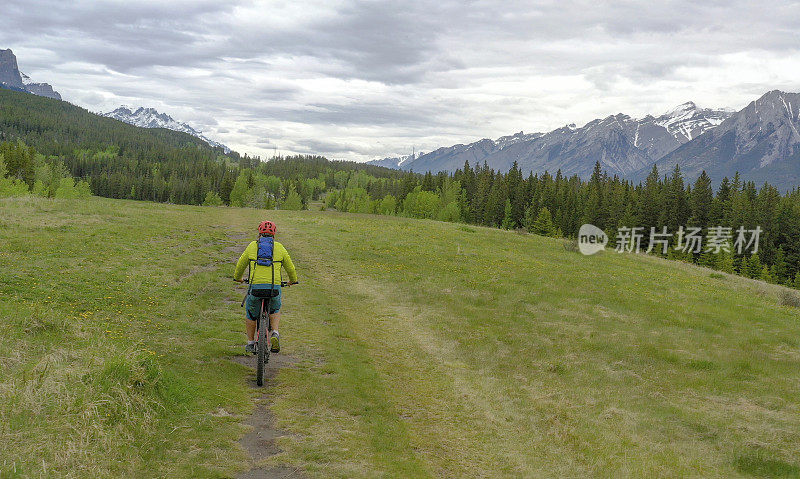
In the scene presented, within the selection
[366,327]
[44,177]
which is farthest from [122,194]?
[366,327]

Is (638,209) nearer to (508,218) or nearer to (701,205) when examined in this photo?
(701,205)

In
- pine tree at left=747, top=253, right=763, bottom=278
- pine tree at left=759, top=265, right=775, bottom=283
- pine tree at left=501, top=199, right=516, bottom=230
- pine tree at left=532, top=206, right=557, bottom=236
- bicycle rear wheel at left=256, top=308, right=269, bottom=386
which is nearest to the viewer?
bicycle rear wheel at left=256, top=308, right=269, bottom=386

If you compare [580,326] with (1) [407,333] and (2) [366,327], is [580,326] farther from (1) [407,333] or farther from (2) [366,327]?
(2) [366,327]

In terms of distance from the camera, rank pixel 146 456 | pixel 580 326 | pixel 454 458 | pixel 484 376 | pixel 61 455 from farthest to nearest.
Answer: pixel 580 326, pixel 484 376, pixel 454 458, pixel 146 456, pixel 61 455

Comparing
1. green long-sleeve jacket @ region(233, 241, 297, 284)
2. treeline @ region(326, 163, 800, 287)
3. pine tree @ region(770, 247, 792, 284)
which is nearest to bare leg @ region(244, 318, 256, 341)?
green long-sleeve jacket @ region(233, 241, 297, 284)

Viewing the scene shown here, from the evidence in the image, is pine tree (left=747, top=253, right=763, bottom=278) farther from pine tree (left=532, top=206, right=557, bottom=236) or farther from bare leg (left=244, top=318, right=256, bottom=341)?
bare leg (left=244, top=318, right=256, bottom=341)

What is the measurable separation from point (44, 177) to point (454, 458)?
16882 centimetres

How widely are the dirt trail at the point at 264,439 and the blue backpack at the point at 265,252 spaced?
8.97 ft

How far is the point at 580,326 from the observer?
1938 centimetres

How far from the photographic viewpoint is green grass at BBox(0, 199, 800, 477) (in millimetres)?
7781

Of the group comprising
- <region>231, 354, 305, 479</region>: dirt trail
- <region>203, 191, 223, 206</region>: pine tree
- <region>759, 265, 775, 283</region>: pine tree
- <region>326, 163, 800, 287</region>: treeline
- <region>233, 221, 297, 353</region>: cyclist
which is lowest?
<region>759, 265, 775, 283</region>: pine tree

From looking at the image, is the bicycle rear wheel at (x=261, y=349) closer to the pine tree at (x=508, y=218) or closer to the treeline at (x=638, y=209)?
the treeline at (x=638, y=209)

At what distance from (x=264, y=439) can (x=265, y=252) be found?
4627 millimetres

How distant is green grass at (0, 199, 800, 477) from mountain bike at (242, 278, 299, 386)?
2.20ft
